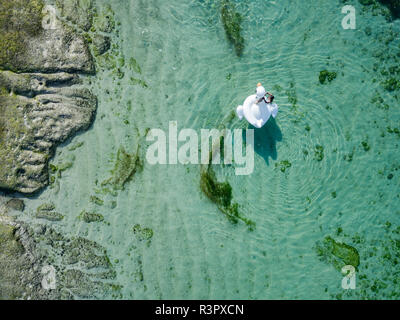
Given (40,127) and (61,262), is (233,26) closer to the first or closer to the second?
(40,127)

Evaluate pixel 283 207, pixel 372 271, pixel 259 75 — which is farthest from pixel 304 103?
pixel 372 271

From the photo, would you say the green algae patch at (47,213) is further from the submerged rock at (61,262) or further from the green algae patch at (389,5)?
the green algae patch at (389,5)

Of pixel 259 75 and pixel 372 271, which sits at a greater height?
pixel 259 75

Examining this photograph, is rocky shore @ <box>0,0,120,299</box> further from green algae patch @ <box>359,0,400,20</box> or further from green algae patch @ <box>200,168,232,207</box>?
green algae patch @ <box>359,0,400,20</box>

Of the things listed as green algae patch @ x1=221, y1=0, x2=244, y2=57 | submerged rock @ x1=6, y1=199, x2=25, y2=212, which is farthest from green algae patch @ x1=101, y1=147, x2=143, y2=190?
green algae patch @ x1=221, y1=0, x2=244, y2=57

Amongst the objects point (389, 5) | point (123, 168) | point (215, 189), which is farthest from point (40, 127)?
point (389, 5)

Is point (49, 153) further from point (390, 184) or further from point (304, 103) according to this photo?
point (390, 184)

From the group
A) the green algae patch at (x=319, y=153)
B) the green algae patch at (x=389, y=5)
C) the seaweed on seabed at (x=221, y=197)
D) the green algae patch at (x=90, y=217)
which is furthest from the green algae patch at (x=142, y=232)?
the green algae patch at (x=389, y=5)
